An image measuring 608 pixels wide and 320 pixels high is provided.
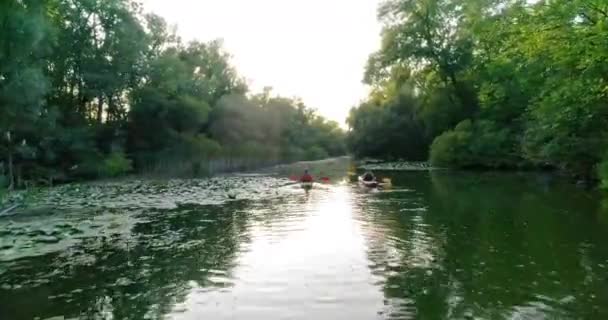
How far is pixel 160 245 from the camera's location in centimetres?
1273

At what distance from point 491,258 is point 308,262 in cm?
379

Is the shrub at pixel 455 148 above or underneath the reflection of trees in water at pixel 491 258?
above

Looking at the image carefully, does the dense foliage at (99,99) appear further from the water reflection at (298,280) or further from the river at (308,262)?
the water reflection at (298,280)

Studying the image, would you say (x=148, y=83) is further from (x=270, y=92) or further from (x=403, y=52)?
(x=270, y=92)

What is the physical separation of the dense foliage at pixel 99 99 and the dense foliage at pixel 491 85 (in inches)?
732

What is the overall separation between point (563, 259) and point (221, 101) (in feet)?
215

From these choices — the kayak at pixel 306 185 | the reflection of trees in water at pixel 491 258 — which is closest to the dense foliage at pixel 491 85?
the reflection of trees in water at pixel 491 258

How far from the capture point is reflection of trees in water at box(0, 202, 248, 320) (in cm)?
795

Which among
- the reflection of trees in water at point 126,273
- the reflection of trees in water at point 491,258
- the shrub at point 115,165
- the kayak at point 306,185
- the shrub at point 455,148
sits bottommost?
the reflection of trees in water at point 126,273

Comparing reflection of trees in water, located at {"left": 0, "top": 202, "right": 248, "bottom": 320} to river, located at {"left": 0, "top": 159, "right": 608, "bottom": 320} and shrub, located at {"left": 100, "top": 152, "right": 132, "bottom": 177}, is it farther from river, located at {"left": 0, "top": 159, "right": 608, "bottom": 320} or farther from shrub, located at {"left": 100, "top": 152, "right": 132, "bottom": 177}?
shrub, located at {"left": 100, "top": 152, "right": 132, "bottom": 177}

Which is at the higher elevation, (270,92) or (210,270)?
(270,92)

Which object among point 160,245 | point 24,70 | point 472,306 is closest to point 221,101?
point 24,70

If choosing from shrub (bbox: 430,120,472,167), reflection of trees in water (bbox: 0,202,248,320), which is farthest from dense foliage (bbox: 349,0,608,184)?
reflection of trees in water (bbox: 0,202,248,320)

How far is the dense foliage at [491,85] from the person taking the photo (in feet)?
59.3
